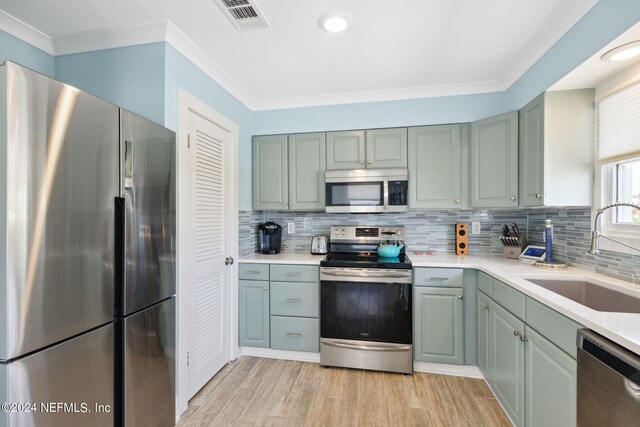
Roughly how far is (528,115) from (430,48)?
87cm

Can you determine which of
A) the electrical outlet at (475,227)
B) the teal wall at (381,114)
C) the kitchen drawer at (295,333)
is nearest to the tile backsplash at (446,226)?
the electrical outlet at (475,227)

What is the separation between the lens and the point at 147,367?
4.77 ft

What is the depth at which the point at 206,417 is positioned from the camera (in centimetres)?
182

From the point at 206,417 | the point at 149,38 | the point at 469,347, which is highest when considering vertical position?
the point at 149,38

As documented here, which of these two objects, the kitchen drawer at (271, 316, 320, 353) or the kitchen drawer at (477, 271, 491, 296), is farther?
the kitchen drawer at (271, 316, 320, 353)

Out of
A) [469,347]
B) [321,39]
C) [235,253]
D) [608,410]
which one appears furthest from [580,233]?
[235,253]

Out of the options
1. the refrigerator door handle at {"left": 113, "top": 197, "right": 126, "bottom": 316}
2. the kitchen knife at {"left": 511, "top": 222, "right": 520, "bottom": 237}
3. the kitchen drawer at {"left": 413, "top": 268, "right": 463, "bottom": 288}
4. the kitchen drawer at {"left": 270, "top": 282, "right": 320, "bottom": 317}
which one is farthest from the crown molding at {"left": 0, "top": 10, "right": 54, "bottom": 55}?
the kitchen knife at {"left": 511, "top": 222, "right": 520, "bottom": 237}

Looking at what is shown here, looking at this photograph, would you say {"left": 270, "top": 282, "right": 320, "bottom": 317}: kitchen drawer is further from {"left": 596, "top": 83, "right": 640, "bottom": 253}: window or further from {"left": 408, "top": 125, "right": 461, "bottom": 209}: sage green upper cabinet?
{"left": 596, "top": 83, "right": 640, "bottom": 253}: window

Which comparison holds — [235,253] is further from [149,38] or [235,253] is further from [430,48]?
[430,48]

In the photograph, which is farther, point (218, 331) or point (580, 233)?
point (218, 331)

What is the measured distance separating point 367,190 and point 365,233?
453 millimetres

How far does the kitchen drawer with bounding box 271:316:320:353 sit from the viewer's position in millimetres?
2479

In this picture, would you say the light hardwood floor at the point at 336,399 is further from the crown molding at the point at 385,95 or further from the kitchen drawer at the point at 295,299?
the crown molding at the point at 385,95

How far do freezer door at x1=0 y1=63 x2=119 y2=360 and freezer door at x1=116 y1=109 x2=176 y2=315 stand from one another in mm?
65
